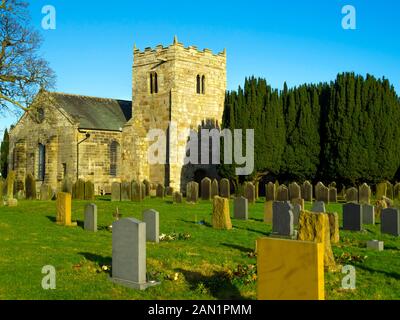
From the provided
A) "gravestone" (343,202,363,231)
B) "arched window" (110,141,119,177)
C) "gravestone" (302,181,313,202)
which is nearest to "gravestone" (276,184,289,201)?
"gravestone" (302,181,313,202)

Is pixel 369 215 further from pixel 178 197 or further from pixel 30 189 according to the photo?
pixel 30 189

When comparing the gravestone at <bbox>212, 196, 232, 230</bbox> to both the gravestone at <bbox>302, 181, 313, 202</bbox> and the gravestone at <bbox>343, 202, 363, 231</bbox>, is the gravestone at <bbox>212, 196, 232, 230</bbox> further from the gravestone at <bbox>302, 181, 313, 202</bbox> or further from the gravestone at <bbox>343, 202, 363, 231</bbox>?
the gravestone at <bbox>302, 181, 313, 202</bbox>

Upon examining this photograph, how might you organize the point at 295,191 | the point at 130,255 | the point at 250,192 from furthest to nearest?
1. the point at 250,192
2. the point at 295,191
3. the point at 130,255

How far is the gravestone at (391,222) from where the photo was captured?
47.2ft

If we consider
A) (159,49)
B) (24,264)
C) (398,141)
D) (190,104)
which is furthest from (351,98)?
(24,264)

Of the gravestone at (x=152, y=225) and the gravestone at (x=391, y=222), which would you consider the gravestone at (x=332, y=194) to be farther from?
the gravestone at (x=152, y=225)

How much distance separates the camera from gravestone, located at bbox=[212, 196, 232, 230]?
15656 mm

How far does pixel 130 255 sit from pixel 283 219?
19.4 ft

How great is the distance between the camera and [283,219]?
13602 millimetres

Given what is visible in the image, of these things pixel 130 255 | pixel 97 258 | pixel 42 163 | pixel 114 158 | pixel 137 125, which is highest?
pixel 137 125

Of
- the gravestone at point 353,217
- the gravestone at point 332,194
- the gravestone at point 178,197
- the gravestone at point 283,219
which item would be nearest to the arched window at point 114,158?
the gravestone at point 178,197

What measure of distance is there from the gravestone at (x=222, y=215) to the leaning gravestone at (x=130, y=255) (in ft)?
22.6

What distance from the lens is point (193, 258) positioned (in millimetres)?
10828

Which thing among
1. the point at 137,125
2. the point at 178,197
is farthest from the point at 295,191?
the point at 137,125
